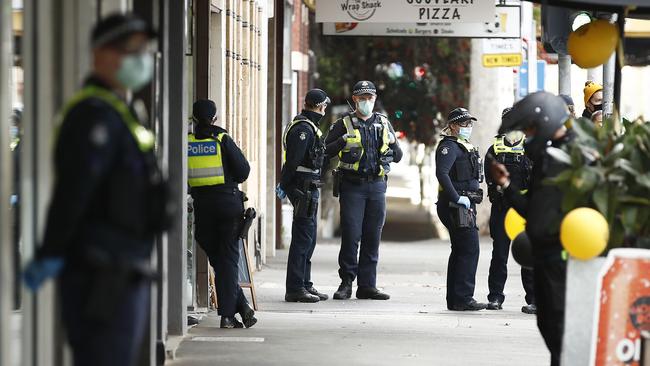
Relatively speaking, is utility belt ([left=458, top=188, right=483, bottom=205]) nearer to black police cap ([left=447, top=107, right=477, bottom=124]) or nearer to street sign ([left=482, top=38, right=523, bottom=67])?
black police cap ([left=447, top=107, right=477, bottom=124])

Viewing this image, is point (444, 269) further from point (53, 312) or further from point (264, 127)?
point (53, 312)

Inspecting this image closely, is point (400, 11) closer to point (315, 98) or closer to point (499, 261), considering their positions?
point (315, 98)

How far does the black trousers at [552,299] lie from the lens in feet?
26.0

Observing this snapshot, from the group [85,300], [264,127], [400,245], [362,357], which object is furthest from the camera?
[400,245]

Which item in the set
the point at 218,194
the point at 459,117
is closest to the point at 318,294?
the point at 459,117

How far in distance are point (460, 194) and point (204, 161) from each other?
9.21 feet

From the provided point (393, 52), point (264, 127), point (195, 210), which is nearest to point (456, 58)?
point (393, 52)

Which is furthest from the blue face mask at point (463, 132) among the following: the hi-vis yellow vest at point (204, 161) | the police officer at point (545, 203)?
the police officer at point (545, 203)

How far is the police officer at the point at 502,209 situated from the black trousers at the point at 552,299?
4239mm

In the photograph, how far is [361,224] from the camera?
13.7 m

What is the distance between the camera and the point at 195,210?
11.2 metres

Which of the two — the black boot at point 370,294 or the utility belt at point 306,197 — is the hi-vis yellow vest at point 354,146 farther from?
the black boot at point 370,294

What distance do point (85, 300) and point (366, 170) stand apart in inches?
318

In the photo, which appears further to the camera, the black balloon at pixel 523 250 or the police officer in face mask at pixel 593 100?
the police officer in face mask at pixel 593 100
